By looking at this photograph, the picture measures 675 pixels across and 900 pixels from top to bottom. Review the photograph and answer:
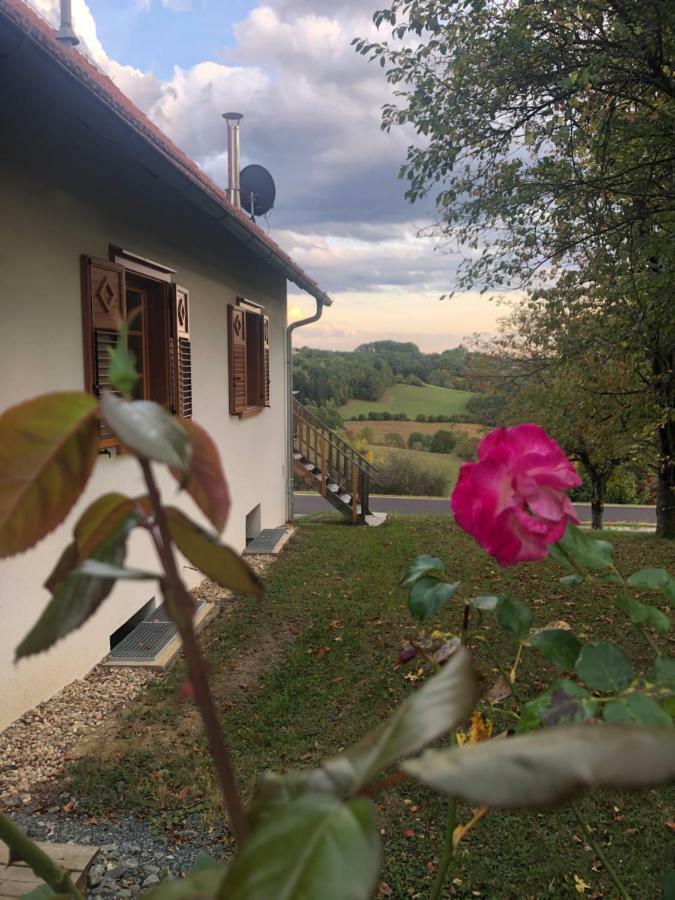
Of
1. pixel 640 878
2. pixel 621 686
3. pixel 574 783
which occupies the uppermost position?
pixel 574 783

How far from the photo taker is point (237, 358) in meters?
7.75

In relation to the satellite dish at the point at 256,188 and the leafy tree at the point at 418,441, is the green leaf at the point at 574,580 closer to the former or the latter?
the satellite dish at the point at 256,188

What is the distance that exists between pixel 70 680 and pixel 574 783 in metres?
4.54

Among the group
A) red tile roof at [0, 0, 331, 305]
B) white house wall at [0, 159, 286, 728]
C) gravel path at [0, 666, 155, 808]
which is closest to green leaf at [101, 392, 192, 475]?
white house wall at [0, 159, 286, 728]

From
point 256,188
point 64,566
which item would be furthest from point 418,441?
point 64,566

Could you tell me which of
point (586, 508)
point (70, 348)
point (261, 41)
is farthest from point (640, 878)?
point (586, 508)

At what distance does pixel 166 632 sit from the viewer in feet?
16.8

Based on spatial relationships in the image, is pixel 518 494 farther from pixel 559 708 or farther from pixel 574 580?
pixel 574 580

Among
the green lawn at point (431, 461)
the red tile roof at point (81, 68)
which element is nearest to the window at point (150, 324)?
the red tile roof at point (81, 68)

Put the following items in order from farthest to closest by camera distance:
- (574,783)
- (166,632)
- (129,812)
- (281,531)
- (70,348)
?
(281,531), (166,632), (70,348), (129,812), (574,783)

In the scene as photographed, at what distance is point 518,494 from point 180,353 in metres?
5.34

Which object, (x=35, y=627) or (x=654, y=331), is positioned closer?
(x=35, y=627)

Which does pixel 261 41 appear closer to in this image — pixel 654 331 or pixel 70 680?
pixel 654 331

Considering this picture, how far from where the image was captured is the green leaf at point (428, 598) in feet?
2.84
